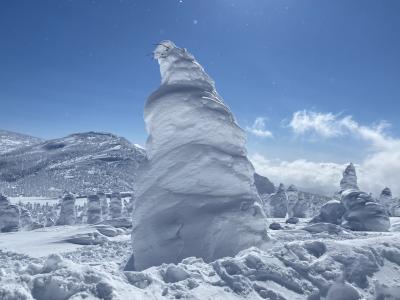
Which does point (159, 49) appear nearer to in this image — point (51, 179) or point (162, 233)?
Answer: point (162, 233)

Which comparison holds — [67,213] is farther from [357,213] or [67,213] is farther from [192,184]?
[192,184]

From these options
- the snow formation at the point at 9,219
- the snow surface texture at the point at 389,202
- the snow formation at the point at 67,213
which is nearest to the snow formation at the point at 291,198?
the snow surface texture at the point at 389,202

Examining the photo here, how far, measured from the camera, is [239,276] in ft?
34.3

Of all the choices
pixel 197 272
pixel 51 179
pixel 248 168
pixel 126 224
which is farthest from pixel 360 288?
pixel 51 179

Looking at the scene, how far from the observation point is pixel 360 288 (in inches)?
449

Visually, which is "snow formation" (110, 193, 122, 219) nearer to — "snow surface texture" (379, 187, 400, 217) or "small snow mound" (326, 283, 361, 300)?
"snow surface texture" (379, 187, 400, 217)

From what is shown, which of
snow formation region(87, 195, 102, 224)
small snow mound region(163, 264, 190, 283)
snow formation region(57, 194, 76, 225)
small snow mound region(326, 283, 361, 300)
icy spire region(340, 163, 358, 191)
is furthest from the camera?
icy spire region(340, 163, 358, 191)

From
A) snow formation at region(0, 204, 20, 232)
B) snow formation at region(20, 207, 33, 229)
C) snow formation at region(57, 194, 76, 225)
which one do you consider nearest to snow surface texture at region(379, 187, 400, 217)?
snow formation at region(57, 194, 76, 225)

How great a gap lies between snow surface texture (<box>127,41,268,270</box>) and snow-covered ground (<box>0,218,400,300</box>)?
3.45 meters

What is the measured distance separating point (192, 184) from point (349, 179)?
5076cm

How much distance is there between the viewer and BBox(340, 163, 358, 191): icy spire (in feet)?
200

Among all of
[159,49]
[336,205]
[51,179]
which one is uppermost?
[51,179]

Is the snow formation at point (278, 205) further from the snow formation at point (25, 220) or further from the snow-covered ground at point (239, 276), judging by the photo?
the snow-covered ground at point (239, 276)

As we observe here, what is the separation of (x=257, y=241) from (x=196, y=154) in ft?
15.6
